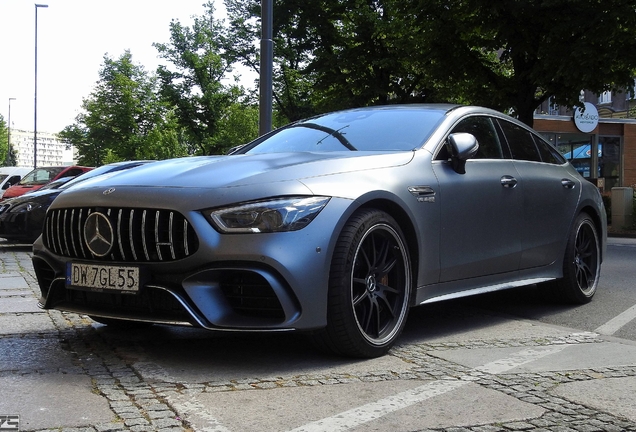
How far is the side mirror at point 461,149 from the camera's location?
5.29m

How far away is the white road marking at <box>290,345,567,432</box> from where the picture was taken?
10.8ft

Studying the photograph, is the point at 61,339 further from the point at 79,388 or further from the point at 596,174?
the point at 596,174

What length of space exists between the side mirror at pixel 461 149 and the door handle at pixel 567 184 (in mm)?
1492

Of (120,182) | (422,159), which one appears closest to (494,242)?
(422,159)

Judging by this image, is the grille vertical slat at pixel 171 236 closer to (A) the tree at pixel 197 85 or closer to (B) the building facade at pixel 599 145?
(B) the building facade at pixel 599 145

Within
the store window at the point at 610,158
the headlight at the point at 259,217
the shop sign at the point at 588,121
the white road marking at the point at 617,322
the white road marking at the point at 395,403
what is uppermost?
the shop sign at the point at 588,121

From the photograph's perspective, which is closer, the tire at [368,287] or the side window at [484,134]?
the tire at [368,287]

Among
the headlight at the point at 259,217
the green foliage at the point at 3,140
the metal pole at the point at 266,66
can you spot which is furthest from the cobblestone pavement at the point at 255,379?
the green foliage at the point at 3,140

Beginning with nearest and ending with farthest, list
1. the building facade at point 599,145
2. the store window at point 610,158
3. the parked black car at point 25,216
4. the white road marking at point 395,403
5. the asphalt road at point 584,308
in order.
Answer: the white road marking at point 395,403 → the asphalt road at point 584,308 → the parked black car at point 25,216 → the building facade at point 599,145 → the store window at point 610,158

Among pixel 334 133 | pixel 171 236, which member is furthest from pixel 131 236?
pixel 334 133

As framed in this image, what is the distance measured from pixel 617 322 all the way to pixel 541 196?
1.02 metres

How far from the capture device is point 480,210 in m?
5.50

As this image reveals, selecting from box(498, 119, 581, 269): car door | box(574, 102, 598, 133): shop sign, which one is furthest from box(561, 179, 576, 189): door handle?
box(574, 102, 598, 133): shop sign

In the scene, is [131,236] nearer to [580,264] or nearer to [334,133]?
[334,133]
